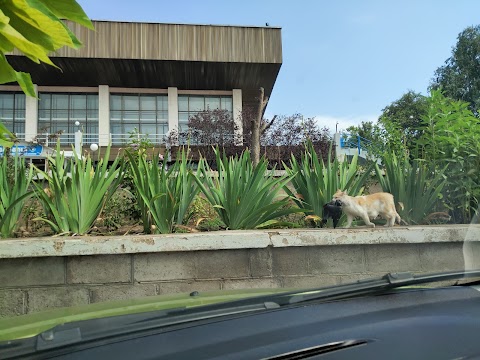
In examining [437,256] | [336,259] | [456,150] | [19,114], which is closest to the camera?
[336,259]

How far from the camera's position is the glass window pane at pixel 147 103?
85.9 ft

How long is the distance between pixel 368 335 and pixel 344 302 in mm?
322

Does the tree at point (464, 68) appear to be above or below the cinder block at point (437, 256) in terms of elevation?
above

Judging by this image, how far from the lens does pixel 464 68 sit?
112ft

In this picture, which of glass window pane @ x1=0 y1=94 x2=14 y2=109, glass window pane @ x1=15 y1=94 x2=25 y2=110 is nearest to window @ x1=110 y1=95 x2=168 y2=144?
→ glass window pane @ x1=15 y1=94 x2=25 y2=110

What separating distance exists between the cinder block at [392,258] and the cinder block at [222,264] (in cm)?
117

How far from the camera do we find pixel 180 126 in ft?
83.1

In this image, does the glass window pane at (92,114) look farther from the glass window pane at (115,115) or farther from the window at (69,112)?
the glass window pane at (115,115)

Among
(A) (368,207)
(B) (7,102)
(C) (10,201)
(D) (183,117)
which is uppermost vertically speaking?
(B) (7,102)

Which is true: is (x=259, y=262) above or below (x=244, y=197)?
below

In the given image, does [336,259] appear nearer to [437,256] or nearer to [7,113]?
[437,256]

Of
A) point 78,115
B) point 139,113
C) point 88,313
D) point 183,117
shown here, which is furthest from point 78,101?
point 88,313

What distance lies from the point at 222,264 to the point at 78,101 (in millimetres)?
24382

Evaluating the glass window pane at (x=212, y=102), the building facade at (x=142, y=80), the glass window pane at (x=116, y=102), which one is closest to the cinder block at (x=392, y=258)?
the building facade at (x=142, y=80)
